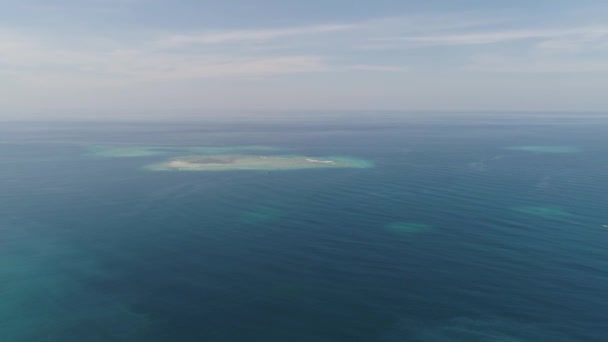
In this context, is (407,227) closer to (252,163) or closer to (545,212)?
(545,212)

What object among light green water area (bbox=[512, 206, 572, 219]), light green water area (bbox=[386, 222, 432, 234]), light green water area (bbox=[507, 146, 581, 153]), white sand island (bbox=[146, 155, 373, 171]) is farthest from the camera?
light green water area (bbox=[507, 146, 581, 153])

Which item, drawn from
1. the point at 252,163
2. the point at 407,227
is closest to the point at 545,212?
the point at 407,227

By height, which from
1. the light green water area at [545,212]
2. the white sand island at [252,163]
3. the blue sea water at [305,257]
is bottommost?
the blue sea water at [305,257]

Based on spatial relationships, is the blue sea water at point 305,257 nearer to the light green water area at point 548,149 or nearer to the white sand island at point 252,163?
the white sand island at point 252,163

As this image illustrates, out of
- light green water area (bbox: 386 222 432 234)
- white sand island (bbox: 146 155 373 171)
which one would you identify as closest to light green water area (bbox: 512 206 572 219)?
light green water area (bbox: 386 222 432 234)

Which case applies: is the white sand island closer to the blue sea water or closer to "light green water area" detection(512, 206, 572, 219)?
the blue sea water

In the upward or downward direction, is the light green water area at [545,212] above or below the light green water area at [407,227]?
above

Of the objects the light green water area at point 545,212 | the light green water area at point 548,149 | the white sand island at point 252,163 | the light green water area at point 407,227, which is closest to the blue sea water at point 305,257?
the light green water area at point 407,227
